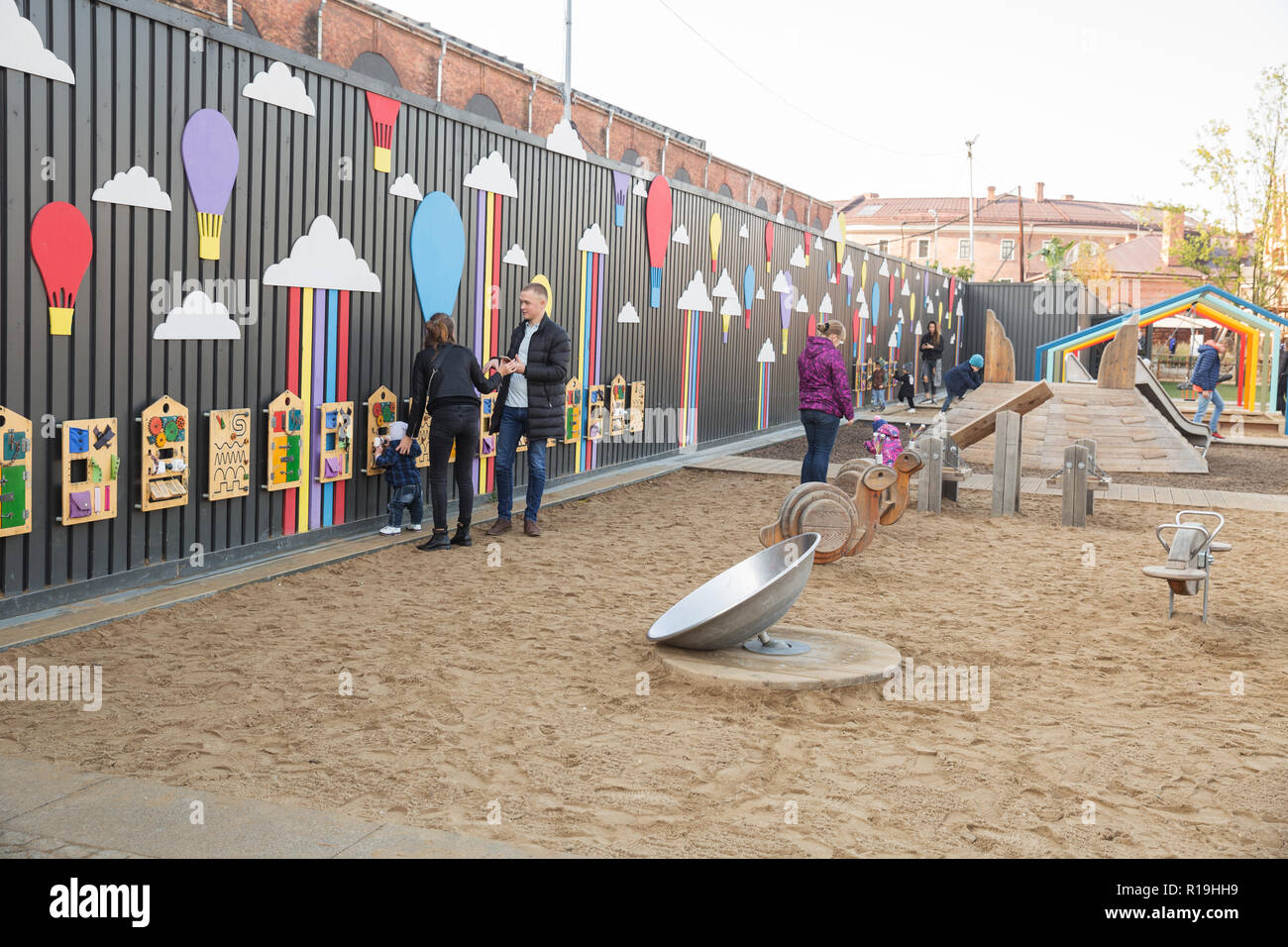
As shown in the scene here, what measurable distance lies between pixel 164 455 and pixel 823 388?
19.9 ft

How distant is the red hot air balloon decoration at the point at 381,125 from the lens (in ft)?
31.0

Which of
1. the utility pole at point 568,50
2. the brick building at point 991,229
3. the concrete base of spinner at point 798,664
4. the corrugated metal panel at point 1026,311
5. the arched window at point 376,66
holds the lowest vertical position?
the concrete base of spinner at point 798,664

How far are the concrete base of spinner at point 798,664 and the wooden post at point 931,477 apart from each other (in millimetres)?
5832

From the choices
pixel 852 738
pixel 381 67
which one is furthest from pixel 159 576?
pixel 381 67

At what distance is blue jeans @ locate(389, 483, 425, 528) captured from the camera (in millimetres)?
9617

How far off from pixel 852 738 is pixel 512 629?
7.88 feet

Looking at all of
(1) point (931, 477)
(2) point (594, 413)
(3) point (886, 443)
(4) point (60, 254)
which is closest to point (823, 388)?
(3) point (886, 443)

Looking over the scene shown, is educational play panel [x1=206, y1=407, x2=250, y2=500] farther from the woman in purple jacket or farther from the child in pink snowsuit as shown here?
the child in pink snowsuit

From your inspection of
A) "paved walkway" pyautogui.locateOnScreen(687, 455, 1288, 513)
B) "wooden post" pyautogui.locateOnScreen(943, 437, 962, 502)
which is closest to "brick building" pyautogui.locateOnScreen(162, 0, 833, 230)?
"paved walkway" pyautogui.locateOnScreen(687, 455, 1288, 513)

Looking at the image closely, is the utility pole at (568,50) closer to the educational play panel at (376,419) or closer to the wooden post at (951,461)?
the wooden post at (951,461)

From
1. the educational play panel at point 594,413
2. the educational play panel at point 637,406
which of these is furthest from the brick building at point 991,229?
the educational play panel at point 594,413

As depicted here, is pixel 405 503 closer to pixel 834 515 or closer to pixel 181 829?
pixel 834 515

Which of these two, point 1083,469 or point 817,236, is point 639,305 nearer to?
point 1083,469

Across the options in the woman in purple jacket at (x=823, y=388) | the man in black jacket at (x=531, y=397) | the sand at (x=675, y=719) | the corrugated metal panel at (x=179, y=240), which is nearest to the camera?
the sand at (x=675, y=719)
